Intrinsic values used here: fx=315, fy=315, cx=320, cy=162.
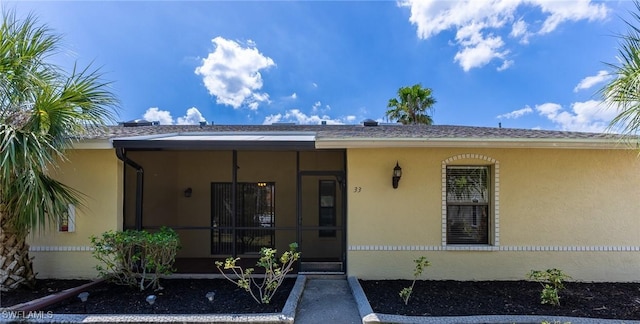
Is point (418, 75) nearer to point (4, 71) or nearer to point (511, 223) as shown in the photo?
point (511, 223)

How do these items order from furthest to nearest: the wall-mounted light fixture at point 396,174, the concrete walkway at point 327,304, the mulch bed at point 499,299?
the wall-mounted light fixture at point 396,174, the mulch bed at point 499,299, the concrete walkway at point 327,304

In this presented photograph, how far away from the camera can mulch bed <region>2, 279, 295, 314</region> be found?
17.7 feet

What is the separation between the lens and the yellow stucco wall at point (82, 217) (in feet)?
23.8

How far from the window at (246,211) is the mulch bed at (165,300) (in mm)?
3713

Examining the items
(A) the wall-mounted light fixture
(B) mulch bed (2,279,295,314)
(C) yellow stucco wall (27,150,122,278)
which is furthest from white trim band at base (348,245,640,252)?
(C) yellow stucco wall (27,150,122,278)

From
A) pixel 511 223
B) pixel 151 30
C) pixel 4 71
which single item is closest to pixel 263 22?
pixel 151 30

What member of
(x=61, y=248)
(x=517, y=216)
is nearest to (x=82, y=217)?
(x=61, y=248)

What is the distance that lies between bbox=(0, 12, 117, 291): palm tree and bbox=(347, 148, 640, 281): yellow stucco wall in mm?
5690

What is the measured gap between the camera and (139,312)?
5.35 meters

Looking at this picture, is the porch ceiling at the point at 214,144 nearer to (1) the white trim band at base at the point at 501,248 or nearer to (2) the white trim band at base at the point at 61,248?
(2) the white trim band at base at the point at 61,248

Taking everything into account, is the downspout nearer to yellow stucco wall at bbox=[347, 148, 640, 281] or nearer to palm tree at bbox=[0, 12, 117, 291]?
palm tree at bbox=[0, 12, 117, 291]

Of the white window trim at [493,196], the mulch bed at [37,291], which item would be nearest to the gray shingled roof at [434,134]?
the white window trim at [493,196]

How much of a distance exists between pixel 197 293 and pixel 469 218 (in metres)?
6.37

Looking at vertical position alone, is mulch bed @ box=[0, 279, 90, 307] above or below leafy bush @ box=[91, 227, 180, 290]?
below
